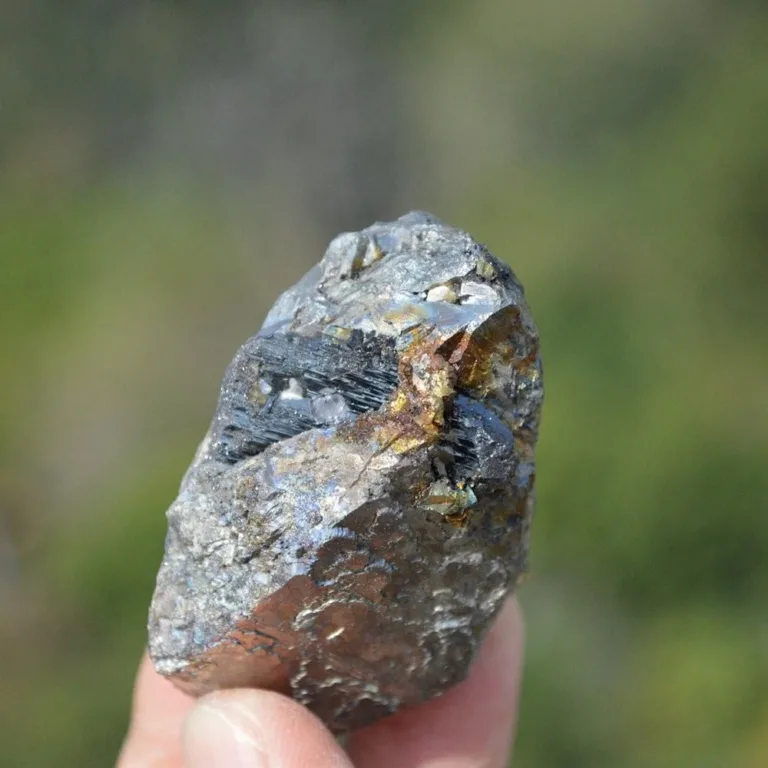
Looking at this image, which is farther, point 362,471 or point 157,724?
point 157,724

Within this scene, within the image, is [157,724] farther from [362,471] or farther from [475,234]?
[475,234]

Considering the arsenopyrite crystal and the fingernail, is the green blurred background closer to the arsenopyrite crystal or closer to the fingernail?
the fingernail

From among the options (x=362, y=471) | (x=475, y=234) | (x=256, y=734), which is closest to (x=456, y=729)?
(x=256, y=734)

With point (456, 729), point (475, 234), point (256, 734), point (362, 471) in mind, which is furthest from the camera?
point (475, 234)

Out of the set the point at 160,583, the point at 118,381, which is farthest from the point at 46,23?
the point at 160,583

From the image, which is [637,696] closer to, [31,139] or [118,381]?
[118,381]

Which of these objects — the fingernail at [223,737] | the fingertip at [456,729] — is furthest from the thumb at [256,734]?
the fingertip at [456,729]
